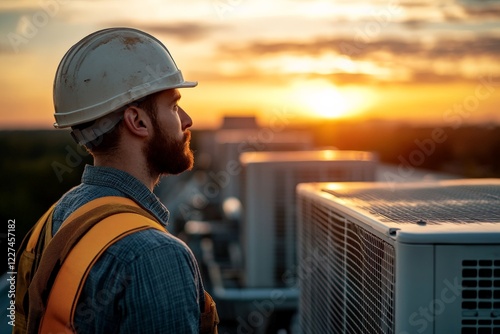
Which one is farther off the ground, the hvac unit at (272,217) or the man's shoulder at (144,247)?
the man's shoulder at (144,247)

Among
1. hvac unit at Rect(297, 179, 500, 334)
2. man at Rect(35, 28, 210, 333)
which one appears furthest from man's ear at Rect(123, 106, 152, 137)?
hvac unit at Rect(297, 179, 500, 334)

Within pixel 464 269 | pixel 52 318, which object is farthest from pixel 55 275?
pixel 464 269

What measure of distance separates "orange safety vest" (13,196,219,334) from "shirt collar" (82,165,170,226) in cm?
8

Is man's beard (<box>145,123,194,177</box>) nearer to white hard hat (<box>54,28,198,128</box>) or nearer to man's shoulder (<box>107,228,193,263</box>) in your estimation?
white hard hat (<box>54,28,198,128</box>)

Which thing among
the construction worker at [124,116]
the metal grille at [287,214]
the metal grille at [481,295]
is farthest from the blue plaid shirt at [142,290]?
the metal grille at [287,214]

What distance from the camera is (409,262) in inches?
112

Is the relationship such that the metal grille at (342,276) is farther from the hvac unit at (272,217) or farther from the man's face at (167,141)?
the hvac unit at (272,217)

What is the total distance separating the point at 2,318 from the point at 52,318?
502 cm

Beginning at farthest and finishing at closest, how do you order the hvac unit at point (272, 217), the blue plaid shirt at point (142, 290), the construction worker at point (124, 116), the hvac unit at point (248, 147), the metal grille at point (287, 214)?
the hvac unit at point (248, 147) → the hvac unit at point (272, 217) → the metal grille at point (287, 214) → the construction worker at point (124, 116) → the blue plaid shirt at point (142, 290)

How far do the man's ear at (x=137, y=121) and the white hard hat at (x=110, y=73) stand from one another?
45 millimetres

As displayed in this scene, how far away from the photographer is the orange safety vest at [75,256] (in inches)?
102

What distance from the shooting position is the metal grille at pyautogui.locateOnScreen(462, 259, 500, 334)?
2.85 m

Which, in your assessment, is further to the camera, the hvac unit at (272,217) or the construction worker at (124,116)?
the hvac unit at (272,217)

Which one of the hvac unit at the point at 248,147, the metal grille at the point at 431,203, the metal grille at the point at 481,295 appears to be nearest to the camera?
the metal grille at the point at 481,295
